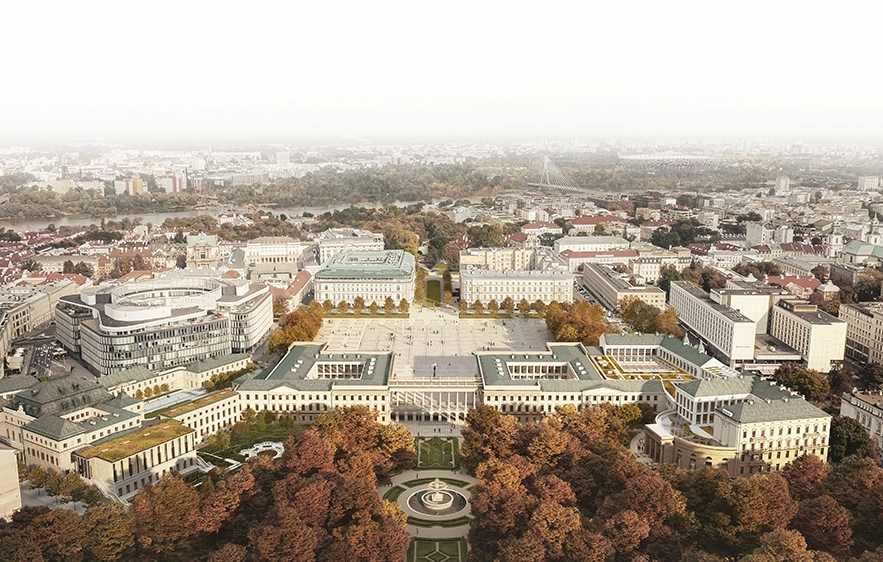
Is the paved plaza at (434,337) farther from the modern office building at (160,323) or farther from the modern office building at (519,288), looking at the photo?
the modern office building at (160,323)

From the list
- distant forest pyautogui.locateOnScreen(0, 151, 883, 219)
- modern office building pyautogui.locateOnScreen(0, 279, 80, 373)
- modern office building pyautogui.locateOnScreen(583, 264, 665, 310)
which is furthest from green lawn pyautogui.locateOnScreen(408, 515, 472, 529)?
distant forest pyautogui.locateOnScreen(0, 151, 883, 219)

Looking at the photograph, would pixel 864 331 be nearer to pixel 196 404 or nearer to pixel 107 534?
pixel 196 404

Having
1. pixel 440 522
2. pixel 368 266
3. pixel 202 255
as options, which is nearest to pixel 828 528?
pixel 440 522

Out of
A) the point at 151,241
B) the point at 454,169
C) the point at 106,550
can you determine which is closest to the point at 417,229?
the point at 151,241

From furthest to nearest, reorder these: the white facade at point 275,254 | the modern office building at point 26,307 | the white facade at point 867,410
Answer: the white facade at point 275,254
the modern office building at point 26,307
the white facade at point 867,410

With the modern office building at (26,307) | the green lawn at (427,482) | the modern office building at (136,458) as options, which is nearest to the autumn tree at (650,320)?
the green lawn at (427,482)

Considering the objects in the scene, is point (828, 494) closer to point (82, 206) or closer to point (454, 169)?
point (82, 206)
